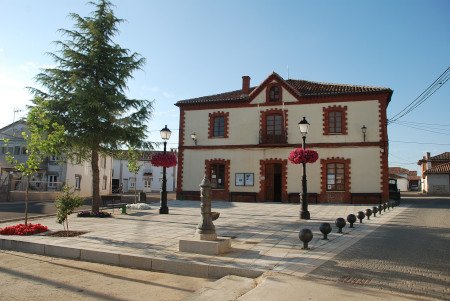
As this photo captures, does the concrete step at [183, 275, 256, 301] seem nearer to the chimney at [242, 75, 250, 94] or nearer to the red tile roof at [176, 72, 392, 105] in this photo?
the red tile roof at [176, 72, 392, 105]

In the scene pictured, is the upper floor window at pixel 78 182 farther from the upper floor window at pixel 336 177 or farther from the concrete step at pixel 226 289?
the concrete step at pixel 226 289

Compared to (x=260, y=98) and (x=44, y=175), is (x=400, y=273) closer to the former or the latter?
(x=260, y=98)

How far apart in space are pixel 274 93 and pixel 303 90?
203 centimetres

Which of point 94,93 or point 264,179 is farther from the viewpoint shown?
point 264,179

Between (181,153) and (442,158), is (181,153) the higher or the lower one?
the lower one

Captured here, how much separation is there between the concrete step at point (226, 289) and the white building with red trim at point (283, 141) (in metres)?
18.1

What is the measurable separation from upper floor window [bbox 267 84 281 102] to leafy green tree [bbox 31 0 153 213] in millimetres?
11496

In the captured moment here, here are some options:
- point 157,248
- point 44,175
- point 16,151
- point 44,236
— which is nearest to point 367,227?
point 157,248

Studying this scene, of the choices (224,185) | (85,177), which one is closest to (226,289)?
(224,185)

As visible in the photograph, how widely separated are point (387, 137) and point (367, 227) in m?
12.1

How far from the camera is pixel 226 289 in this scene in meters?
5.15

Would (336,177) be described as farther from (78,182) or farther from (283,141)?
A: (78,182)

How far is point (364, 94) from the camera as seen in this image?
73.6 feet

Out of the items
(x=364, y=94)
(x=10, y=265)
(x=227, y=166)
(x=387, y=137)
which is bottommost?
(x=10, y=265)
